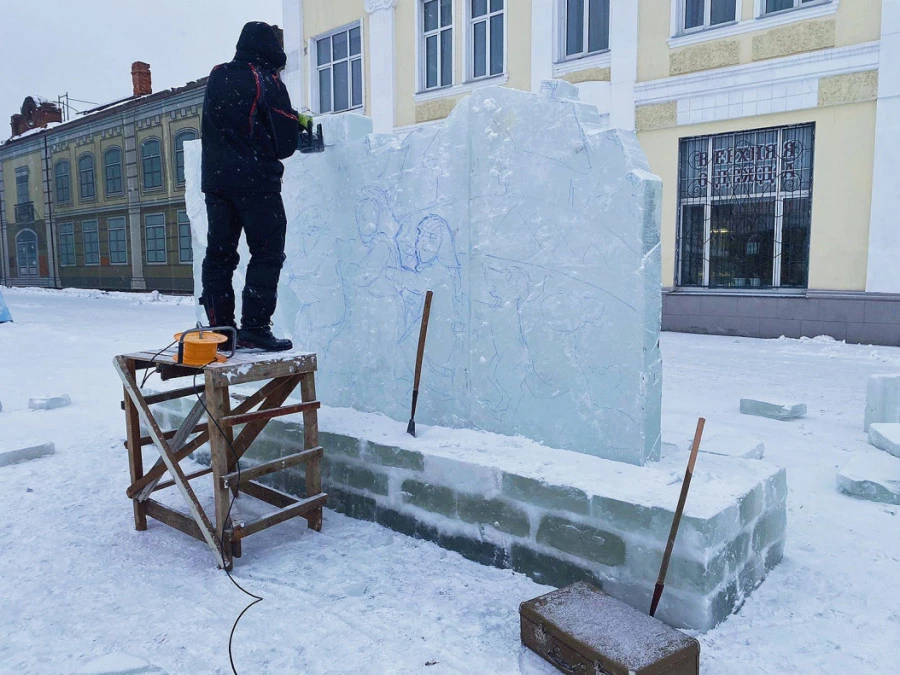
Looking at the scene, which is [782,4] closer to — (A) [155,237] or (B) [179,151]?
(B) [179,151]

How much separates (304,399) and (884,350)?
26.5 ft

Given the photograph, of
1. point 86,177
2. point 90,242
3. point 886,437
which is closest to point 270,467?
point 886,437

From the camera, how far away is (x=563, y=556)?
8.90ft

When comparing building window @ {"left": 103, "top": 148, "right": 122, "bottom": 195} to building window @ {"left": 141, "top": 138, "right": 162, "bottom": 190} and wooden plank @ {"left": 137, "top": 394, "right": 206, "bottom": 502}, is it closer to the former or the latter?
building window @ {"left": 141, "top": 138, "right": 162, "bottom": 190}

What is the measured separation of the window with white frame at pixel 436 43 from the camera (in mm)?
12773

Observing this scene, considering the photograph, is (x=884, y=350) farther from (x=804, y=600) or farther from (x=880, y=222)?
(x=804, y=600)

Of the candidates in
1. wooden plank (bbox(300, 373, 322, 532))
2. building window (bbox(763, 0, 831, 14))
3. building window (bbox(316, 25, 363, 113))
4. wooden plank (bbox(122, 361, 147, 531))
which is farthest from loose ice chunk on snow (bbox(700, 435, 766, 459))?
building window (bbox(316, 25, 363, 113))

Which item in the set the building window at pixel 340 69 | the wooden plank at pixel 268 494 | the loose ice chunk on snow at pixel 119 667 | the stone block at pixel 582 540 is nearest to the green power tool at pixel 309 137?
the wooden plank at pixel 268 494

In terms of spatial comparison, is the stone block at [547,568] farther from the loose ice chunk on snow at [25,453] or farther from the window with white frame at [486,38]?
the window with white frame at [486,38]

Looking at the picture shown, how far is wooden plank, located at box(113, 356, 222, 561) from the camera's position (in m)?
2.94

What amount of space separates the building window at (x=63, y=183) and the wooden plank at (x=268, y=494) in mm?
28195

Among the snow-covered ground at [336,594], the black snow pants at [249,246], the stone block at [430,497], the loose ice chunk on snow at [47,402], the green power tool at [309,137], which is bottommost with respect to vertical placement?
the snow-covered ground at [336,594]

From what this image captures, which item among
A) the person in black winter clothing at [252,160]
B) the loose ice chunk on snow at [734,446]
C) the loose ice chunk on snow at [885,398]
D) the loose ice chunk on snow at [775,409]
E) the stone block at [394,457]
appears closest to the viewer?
the stone block at [394,457]

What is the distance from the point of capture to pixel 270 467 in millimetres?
3080
